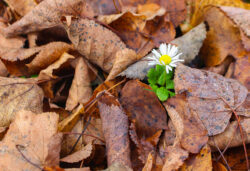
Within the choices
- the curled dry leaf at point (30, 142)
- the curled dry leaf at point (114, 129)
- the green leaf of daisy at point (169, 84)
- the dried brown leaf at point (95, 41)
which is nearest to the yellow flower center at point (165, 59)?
the green leaf of daisy at point (169, 84)

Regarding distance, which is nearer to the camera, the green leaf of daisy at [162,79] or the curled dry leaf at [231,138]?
the curled dry leaf at [231,138]

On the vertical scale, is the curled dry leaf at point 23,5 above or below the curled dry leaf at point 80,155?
above

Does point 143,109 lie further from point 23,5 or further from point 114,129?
point 23,5

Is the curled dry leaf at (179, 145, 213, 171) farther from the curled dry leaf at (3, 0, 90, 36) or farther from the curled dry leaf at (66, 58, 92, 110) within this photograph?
the curled dry leaf at (3, 0, 90, 36)

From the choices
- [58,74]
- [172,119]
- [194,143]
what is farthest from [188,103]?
[58,74]

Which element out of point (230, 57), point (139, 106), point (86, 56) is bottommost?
point (139, 106)

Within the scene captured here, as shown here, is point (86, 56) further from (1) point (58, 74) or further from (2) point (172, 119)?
(2) point (172, 119)

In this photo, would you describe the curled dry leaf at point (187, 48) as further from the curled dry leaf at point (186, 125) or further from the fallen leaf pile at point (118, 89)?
the curled dry leaf at point (186, 125)
